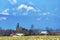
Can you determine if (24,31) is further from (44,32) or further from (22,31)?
(44,32)

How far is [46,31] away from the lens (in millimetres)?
46906

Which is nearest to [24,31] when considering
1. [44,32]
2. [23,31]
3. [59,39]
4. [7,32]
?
[23,31]

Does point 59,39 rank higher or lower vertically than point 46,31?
lower

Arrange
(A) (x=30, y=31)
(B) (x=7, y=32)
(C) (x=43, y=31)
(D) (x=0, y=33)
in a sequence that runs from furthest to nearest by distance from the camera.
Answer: (C) (x=43, y=31), (A) (x=30, y=31), (B) (x=7, y=32), (D) (x=0, y=33)

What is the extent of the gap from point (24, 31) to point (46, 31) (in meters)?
7.85

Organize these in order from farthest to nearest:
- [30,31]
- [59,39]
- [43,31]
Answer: [43,31] → [30,31] → [59,39]

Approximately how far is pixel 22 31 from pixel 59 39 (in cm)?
2204

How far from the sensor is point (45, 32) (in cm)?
4669

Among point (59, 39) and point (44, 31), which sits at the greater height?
point (44, 31)

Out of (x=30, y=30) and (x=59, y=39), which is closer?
(x=59, y=39)

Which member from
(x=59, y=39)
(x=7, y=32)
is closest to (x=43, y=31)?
(x=7, y=32)

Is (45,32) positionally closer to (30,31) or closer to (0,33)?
(30,31)

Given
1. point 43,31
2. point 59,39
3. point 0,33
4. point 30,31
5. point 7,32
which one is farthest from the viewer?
point 43,31

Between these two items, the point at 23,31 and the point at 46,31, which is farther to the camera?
the point at 46,31
